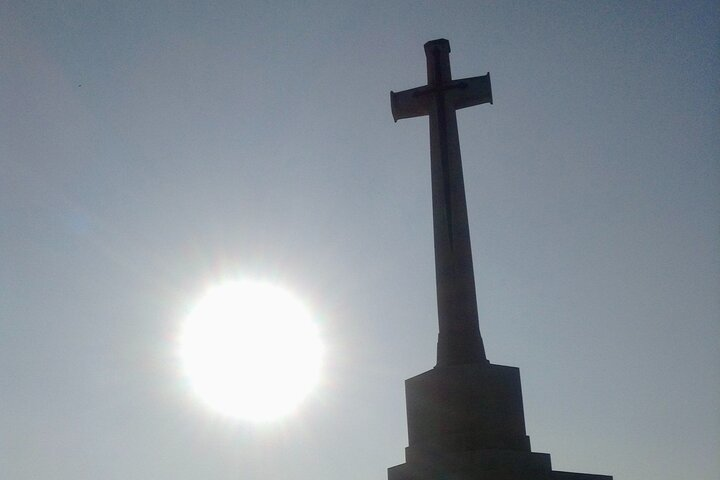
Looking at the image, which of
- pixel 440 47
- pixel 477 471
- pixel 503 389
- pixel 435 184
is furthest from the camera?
pixel 440 47

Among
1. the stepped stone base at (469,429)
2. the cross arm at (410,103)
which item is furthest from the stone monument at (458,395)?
the cross arm at (410,103)

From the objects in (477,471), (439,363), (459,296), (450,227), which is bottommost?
(477,471)

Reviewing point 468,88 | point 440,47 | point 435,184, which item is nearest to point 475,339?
point 435,184

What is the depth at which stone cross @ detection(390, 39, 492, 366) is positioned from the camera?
46.4 ft

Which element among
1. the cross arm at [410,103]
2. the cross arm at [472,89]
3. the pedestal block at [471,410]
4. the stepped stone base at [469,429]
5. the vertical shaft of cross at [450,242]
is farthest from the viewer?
the cross arm at [410,103]

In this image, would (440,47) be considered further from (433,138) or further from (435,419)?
(435,419)

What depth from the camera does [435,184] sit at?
15500 mm

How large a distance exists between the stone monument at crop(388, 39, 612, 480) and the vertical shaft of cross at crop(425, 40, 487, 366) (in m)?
0.02

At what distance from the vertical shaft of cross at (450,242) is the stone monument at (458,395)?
19mm

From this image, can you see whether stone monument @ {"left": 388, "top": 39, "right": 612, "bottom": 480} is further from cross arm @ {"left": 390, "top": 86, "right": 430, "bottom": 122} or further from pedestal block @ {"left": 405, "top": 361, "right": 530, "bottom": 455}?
cross arm @ {"left": 390, "top": 86, "right": 430, "bottom": 122}

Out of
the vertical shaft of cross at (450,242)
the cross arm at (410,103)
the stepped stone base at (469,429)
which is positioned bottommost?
the stepped stone base at (469,429)

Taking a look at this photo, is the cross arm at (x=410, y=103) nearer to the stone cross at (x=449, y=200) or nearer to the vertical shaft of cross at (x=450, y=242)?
the stone cross at (x=449, y=200)

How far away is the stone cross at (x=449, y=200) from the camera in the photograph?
14133 mm

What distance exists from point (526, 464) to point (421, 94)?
308 inches
